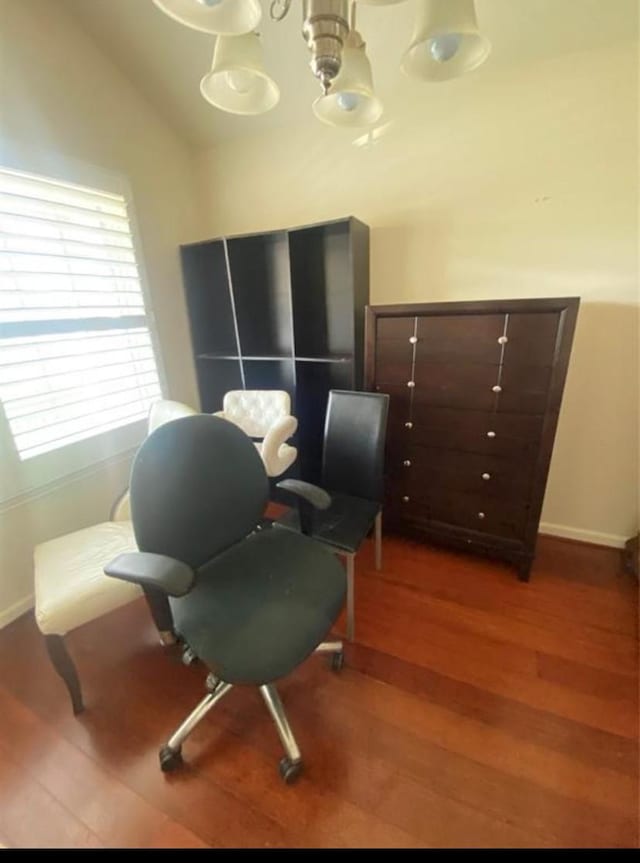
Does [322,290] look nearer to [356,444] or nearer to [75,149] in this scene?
[356,444]

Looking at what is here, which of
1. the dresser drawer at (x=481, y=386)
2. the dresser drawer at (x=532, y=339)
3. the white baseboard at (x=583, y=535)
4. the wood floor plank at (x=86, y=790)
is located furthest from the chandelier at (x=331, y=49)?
the white baseboard at (x=583, y=535)

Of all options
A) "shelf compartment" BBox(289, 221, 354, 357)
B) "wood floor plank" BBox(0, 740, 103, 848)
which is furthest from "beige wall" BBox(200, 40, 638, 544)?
"wood floor plank" BBox(0, 740, 103, 848)

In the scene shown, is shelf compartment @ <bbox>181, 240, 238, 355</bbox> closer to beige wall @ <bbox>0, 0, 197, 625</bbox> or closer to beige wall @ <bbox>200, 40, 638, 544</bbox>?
beige wall @ <bbox>0, 0, 197, 625</bbox>

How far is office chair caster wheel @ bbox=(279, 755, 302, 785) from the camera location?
111 centimetres

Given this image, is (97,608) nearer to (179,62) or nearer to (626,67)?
(179,62)

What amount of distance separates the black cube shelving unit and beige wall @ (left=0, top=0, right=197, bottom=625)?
0.87ft

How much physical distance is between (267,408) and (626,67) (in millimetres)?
2336

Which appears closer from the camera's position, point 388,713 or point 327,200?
point 388,713

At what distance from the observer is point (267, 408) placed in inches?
92.0

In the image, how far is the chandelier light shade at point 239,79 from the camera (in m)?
0.94

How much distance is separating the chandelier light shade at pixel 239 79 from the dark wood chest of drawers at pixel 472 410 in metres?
0.96

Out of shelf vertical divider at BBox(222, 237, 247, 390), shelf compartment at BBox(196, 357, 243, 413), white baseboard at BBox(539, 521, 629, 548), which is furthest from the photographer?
shelf compartment at BBox(196, 357, 243, 413)

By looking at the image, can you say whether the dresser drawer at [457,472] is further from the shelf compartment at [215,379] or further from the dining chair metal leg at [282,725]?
the shelf compartment at [215,379]

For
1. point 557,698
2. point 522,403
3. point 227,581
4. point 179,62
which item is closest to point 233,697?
point 227,581
